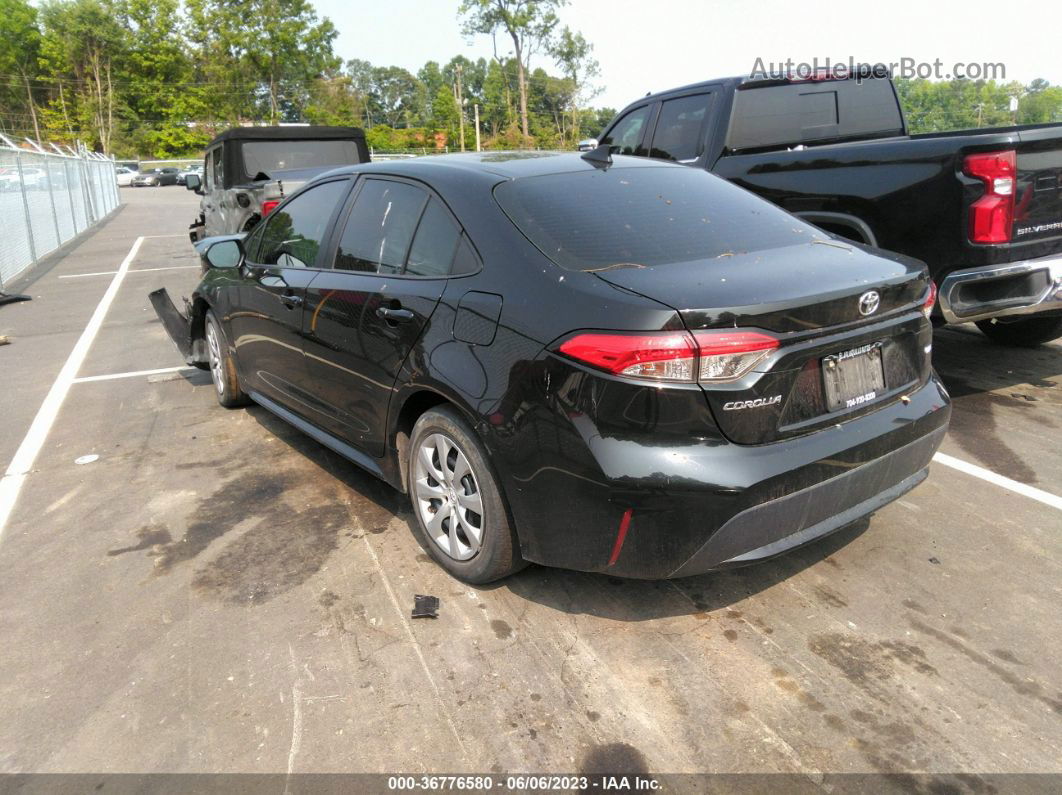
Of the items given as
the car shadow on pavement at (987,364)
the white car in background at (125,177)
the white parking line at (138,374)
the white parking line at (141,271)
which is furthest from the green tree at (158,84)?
the car shadow on pavement at (987,364)

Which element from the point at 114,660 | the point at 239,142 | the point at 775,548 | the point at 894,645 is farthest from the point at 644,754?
the point at 239,142

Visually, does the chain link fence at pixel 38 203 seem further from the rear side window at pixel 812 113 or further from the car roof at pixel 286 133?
the rear side window at pixel 812 113

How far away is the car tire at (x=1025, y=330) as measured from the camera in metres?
6.34

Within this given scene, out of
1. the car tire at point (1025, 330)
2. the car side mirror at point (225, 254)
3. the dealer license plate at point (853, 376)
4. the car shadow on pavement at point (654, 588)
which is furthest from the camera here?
the car tire at point (1025, 330)

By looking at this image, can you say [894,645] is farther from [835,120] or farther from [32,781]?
[835,120]

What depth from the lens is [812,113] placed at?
21.9ft

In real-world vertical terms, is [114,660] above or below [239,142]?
below

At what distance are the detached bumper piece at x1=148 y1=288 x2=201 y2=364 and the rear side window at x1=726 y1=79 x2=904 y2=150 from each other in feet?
14.8

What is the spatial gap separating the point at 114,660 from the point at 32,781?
1.98 ft

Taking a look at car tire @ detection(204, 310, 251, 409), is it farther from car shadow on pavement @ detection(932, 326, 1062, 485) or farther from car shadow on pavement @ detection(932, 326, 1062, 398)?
car shadow on pavement @ detection(932, 326, 1062, 398)

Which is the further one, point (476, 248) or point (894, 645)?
point (476, 248)

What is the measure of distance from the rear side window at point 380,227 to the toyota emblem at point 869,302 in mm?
1851

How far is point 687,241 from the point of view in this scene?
10.6 feet

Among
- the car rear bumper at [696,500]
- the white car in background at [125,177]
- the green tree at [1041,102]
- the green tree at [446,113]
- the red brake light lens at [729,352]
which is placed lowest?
the car rear bumper at [696,500]
